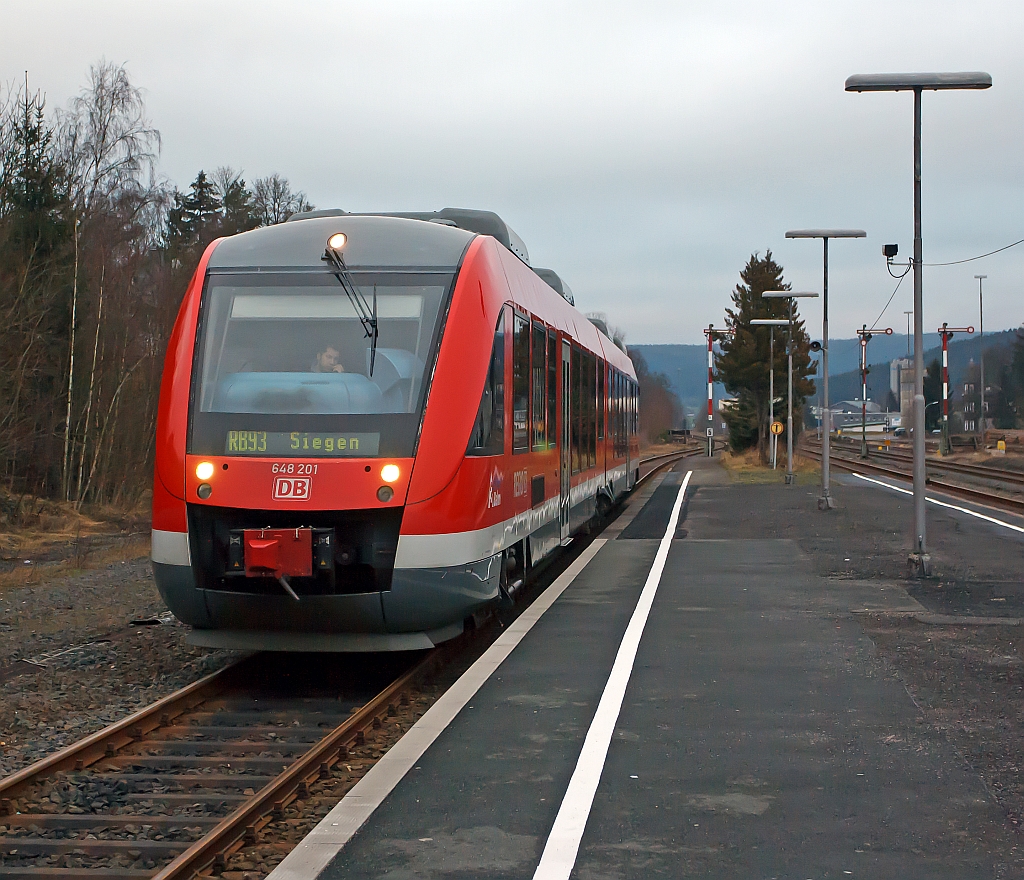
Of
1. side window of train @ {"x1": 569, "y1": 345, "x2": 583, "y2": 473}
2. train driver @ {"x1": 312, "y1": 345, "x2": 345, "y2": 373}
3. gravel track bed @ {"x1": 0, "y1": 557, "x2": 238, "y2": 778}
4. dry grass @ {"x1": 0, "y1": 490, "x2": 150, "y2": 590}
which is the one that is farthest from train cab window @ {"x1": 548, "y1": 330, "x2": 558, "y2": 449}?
dry grass @ {"x1": 0, "y1": 490, "x2": 150, "y2": 590}

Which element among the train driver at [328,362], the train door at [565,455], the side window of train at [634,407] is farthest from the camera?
the side window of train at [634,407]

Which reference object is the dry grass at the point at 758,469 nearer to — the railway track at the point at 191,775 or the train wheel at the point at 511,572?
the train wheel at the point at 511,572

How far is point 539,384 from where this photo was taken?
1105 centimetres

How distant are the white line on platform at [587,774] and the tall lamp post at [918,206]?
507 cm

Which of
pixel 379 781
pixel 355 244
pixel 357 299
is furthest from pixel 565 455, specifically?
pixel 379 781

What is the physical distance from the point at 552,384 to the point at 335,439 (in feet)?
14.4

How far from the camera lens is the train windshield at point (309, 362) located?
7957 millimetres

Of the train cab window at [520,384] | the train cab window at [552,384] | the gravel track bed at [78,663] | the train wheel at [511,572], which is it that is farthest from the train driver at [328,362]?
the train cab window at [552,384]

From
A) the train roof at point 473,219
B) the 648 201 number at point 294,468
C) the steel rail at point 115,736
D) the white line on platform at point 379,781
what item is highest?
the train roof at point 473,219

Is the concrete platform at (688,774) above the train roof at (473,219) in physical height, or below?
below

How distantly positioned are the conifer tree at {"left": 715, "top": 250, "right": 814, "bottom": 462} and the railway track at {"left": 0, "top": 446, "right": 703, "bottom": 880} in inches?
1969

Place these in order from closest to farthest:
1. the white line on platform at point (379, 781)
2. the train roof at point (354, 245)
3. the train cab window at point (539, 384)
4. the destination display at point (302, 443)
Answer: the white line on platform at point (379, 781), the destination display at point (302, 443), the train roof at point (354, 245), the train cab window at point (539, 384)

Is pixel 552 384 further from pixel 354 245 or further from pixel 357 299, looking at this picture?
pixel 357 299

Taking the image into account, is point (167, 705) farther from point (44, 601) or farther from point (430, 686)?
point (44, 601)
